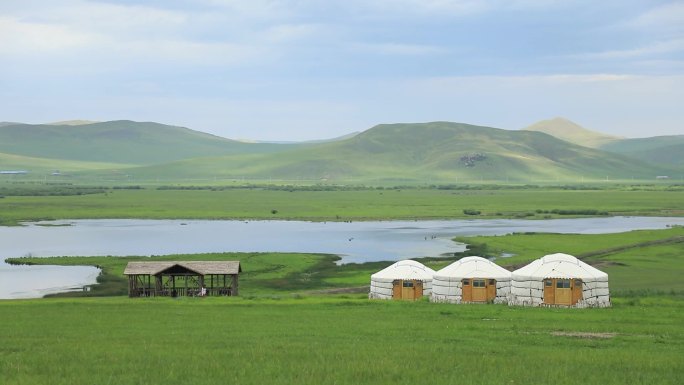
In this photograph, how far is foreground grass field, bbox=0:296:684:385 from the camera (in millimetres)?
21062

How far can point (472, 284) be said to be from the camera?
4519 centimetres

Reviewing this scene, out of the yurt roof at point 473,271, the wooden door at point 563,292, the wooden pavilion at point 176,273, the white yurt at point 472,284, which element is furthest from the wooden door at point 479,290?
the wooden pavilion at point 176,273

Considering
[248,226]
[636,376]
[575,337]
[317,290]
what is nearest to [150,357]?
[636,376]

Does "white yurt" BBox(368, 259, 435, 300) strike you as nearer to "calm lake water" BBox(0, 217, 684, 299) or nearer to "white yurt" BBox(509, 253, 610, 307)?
"white yurt" BBox(509, 253, 610, 307)

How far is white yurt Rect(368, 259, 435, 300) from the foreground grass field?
416 cm

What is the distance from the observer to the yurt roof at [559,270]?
141 ft

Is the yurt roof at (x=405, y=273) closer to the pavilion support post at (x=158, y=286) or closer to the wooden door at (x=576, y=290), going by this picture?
the wooden door at (x=576, y=290)

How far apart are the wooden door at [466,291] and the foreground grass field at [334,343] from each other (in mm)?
2795

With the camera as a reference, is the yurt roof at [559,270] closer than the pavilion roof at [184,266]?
Yes

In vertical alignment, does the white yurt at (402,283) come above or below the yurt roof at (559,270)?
below

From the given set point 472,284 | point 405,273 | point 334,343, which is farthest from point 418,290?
point 334,343

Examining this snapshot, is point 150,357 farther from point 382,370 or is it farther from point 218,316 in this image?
point 218,316

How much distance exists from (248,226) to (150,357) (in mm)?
89462

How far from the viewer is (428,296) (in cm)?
4766
